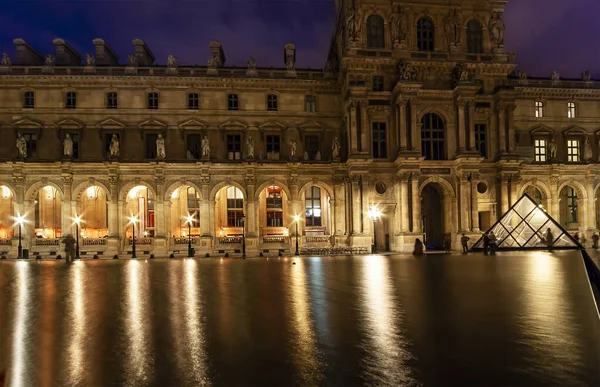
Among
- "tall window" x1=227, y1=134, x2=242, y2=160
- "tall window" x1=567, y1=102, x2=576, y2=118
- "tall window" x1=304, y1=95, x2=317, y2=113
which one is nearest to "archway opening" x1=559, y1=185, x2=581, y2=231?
"tall window" x1=567, y1=102, x2=576, y2=118

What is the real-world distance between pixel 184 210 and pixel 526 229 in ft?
98.7

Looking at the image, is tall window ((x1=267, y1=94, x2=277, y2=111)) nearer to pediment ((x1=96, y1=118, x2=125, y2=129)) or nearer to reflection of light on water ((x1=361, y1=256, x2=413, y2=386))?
pediment ((x1=96, y1=118, x2=125, y2=129))

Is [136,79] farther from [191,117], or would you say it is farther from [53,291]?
[53,291]

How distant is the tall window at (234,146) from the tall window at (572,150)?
109 feet

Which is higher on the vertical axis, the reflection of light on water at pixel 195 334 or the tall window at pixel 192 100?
the tall window at pixel 192 100

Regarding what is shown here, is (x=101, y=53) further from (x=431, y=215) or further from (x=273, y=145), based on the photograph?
(x=431, y=215)

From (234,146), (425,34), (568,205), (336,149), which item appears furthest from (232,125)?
(568,205)

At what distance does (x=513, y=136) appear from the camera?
130 feet

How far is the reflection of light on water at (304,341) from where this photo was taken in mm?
6160

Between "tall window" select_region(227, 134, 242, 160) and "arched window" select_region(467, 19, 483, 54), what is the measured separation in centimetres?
2332

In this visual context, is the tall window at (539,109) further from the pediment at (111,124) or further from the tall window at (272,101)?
the pediment at (111,124)

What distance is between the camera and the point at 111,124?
129ft

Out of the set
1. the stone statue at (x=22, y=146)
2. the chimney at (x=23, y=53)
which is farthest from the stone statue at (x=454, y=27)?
the chimney at (x=23, y=53)

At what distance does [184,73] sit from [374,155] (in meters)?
19.4
